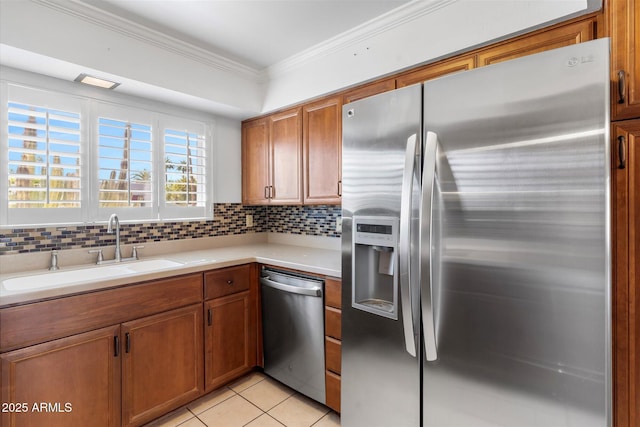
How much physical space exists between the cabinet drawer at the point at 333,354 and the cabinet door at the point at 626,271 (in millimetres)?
1182

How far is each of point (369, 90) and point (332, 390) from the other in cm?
188

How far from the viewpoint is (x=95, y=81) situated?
1999 mm

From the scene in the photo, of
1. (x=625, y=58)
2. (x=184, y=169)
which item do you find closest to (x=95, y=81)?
(x=184, y=169)

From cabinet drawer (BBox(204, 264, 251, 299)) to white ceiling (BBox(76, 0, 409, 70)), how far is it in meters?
1.57

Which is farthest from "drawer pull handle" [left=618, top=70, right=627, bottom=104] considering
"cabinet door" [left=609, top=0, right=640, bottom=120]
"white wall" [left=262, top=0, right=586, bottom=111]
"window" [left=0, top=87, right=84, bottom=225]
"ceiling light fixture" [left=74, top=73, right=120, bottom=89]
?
"window" [left=0, top=87, right=84, bottom=225]

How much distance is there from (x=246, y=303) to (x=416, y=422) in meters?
1.36

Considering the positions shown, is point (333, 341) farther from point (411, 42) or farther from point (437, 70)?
point (411, 42)

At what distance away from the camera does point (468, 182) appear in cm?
113

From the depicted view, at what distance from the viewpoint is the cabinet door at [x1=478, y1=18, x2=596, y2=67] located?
134 centimetres

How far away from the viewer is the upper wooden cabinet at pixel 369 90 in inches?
77.2

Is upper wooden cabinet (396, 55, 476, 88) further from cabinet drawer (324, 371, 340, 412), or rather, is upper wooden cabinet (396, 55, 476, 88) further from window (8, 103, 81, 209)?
window (8, 103, 81, 209)

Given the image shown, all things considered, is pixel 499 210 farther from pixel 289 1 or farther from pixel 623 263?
pixel 289 1

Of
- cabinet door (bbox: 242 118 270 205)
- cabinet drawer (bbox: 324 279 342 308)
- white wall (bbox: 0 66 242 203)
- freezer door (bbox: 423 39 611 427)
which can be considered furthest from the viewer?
cabinet door (bbox: 242 118 270 205)

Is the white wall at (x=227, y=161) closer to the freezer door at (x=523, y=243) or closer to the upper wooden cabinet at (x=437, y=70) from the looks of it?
the upper wooden cabinet at (x=437, y=70)
